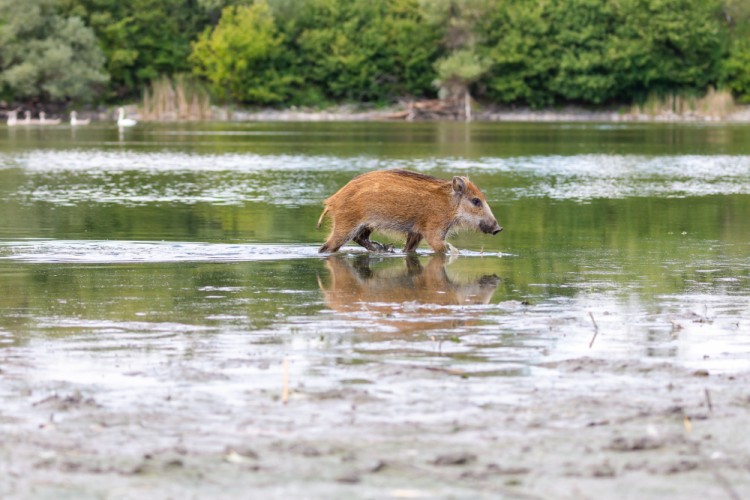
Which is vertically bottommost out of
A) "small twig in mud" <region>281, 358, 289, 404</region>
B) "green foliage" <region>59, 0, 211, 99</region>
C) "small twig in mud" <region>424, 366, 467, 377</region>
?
"small twig in mud" <region>424, 366, 467, 377</region>

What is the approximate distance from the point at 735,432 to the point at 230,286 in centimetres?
697

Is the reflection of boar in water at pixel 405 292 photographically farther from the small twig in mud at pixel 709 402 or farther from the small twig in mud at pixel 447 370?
the small twig in mud at pixel 709 402

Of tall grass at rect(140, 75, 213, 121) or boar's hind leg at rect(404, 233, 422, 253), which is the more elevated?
tall grass at rect(140, 75, 213, 121)

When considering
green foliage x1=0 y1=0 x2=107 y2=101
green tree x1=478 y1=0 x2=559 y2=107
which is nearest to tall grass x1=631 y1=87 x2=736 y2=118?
green tree x1=478 y1=0 x2=559 y2=107

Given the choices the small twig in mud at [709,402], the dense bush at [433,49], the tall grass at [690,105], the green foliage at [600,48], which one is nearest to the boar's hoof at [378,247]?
the small twig in mud at [709,402]

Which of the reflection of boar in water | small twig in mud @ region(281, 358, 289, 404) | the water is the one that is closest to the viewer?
small twig in mud @ region(281, 358, 289, 404)

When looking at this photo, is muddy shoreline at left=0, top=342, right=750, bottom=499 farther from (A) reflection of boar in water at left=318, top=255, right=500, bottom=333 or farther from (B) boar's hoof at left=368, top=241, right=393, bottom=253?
(B) boar's hoof at left=368, top=241, right=393, bottom=253

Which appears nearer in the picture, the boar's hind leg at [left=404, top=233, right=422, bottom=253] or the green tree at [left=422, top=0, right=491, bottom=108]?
the boar's hind leg at [left=404, top=233, right=422, bottom=253]

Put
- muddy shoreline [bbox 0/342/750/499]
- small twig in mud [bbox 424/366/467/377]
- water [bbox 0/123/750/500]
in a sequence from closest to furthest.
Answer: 1. muddy shoreline [bbox 0/342/750/499]
2. water [bbox 0/123/750/500]
3. small twig in mud [bbox 424/366/467/377]

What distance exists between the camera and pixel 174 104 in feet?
317

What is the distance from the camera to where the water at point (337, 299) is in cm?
861

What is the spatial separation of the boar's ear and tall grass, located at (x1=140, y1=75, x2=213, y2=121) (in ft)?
262

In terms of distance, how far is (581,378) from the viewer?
8.77 metres

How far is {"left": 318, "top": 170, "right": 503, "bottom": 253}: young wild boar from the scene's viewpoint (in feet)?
53.0
